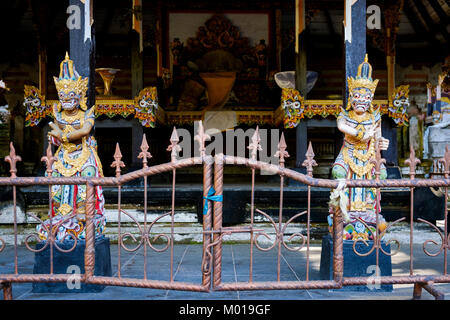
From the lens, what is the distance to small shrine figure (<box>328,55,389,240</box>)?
15.3 ft

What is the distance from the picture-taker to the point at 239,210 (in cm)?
750

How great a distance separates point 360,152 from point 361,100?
20.8 inches

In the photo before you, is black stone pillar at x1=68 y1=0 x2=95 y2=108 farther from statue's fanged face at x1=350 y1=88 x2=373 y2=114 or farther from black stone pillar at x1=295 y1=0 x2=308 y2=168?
black stone pillar at x1=295 y1=0 x2=308 y2=168

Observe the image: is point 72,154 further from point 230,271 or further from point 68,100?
point 230,271

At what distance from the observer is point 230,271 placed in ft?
17.4

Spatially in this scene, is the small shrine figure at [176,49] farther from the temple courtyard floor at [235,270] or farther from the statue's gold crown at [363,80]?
the statue's gold crown at [363,80]

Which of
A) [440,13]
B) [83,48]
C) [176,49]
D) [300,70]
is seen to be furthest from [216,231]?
[440,13]

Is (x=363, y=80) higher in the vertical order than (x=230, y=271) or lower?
higher

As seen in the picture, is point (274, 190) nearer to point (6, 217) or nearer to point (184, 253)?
point (184, 253)

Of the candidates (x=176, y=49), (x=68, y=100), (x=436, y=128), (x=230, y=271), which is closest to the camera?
(x=68, y=100)

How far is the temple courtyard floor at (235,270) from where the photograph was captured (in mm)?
4184

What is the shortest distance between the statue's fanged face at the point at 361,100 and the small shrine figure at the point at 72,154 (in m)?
2.69
